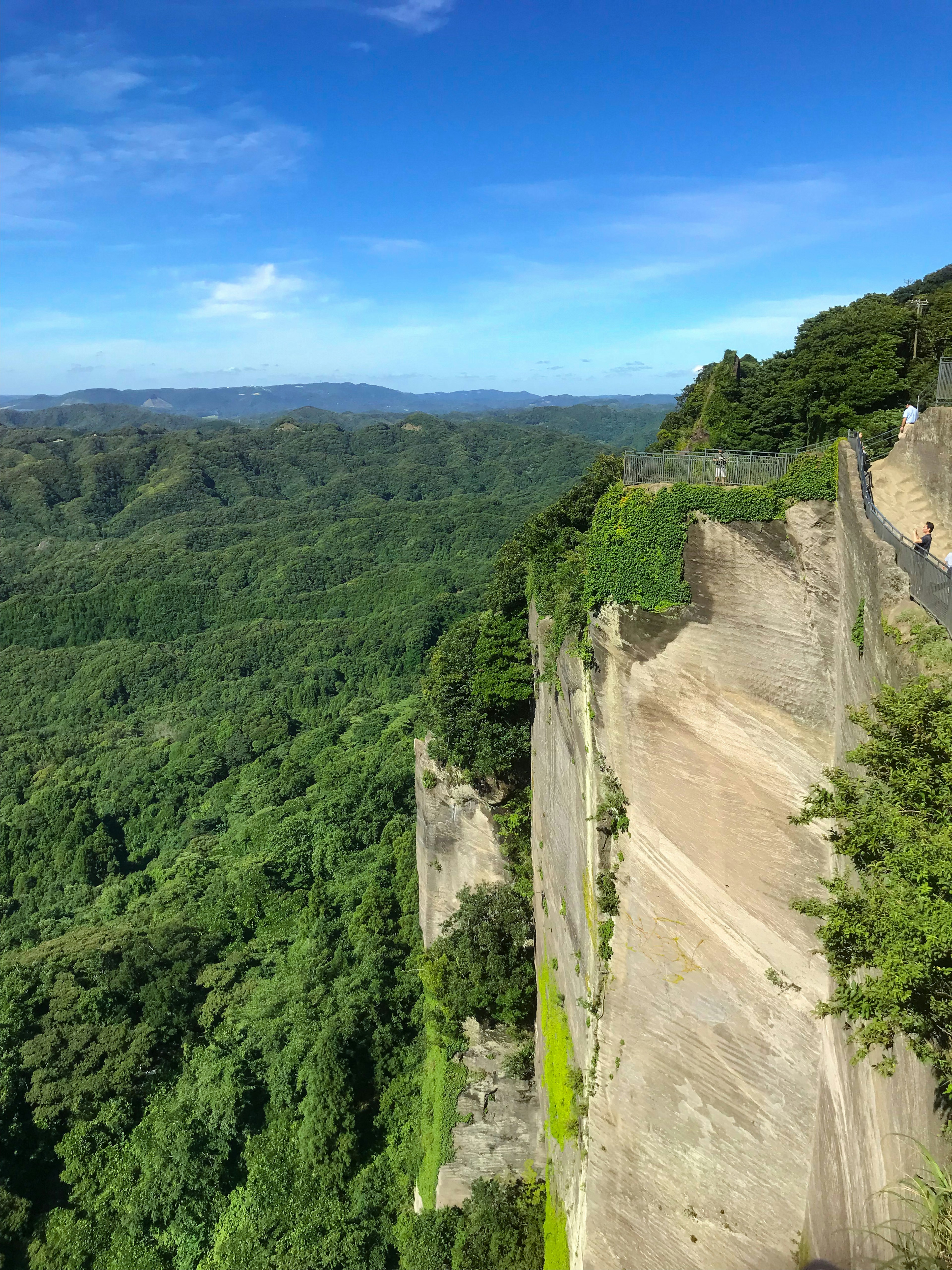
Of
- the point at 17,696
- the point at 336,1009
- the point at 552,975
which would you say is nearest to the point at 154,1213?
the point at 336,1009

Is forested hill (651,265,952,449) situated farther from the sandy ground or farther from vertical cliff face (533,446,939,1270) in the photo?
vertical cliff face (533,446,939,1270)

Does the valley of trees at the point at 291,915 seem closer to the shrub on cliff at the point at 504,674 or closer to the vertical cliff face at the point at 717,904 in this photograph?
the shrub on cliff at the point at 504,674

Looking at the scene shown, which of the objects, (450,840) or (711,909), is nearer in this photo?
(711,909)

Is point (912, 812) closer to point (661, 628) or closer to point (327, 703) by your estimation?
point (661, 628)

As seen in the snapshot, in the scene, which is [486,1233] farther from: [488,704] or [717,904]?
[488,704]

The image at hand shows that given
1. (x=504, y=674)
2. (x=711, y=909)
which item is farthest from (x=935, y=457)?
(x=504, y=674)
